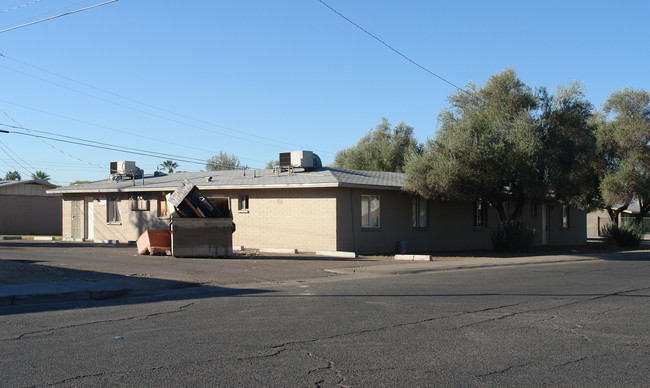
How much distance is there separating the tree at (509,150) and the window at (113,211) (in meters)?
16.2

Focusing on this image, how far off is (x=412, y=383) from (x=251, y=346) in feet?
7.72

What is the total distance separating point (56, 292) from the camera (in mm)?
11664

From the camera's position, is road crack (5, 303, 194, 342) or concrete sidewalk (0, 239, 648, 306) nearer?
road crack (5, 303, 194, 342)

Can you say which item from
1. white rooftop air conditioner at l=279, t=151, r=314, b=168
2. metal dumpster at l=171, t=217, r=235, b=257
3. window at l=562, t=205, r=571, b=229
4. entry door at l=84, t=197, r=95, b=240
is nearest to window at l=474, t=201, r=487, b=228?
window at l=562, t=205, r=571, b=229

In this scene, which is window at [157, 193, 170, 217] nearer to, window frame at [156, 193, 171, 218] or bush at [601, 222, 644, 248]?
window frame at [156, 193, 171, 218]

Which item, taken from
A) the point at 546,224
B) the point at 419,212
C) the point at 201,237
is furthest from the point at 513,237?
the point at 201,237

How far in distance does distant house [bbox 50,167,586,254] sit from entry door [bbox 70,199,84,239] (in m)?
0.06

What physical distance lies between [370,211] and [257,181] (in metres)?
5.13

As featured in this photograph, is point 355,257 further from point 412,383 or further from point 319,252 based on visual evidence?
point 412,383

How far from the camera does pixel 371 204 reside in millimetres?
25312

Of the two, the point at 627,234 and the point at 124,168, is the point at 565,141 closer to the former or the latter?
the point at 627,234

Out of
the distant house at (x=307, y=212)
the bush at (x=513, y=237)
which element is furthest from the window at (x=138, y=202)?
the bush at (x=513, y=237)

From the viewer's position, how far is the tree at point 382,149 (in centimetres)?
4850

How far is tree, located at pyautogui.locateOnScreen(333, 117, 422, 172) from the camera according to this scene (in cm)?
4850
